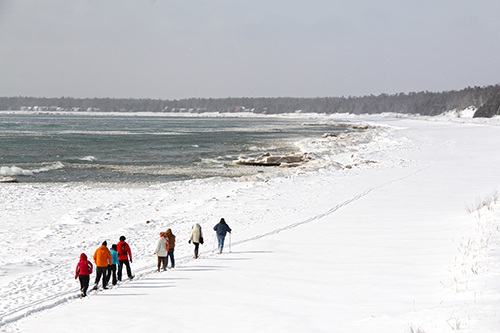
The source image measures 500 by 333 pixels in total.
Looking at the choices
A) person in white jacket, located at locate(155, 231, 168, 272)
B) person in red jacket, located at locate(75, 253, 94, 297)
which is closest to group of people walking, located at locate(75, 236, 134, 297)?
person in red jacket, located at locate(75, 253, 94, 297)

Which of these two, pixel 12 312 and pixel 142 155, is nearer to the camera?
pixel 12 312

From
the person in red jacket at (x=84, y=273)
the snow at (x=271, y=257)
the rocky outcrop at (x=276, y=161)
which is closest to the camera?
the snow at (x=271, y=257)

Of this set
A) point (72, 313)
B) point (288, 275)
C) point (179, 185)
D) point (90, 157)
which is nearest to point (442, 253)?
point (288, 275)

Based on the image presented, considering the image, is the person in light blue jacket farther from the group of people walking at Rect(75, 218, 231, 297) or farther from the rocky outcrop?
the rocky outcrop

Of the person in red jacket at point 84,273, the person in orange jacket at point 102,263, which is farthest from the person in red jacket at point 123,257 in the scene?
the person in red jacket at point 84,273

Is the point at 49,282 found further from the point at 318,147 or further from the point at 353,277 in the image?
the point at 318,147

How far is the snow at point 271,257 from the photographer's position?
411 inches

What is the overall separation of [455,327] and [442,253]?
742cm

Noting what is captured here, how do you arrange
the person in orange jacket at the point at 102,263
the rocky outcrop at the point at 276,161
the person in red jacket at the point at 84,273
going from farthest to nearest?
the rocky outcrop at the point at 276,161
the person in orange jacket at the point at 102,263
the person in red jacket at the point at 84,273

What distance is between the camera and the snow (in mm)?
10445

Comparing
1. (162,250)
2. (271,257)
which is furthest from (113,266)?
(271,257)

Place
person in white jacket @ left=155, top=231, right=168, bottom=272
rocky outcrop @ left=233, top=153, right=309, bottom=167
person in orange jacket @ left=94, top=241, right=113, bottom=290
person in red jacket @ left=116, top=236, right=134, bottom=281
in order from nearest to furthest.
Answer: person in orange jacket @ left=94, top=241, right=113, bottom=290 < person in red jacket @ left=116, top=236, right=134, bottom=281 < person in white jacket @ left=155, top=231, right=168, bottom=272 < rocky outcrop @ left=233, top=153, right=309, bottom=167

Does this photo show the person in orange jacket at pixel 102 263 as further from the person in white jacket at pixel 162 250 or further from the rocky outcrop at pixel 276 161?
the rocky outcrop at pixel 276 161

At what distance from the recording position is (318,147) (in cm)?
6184
